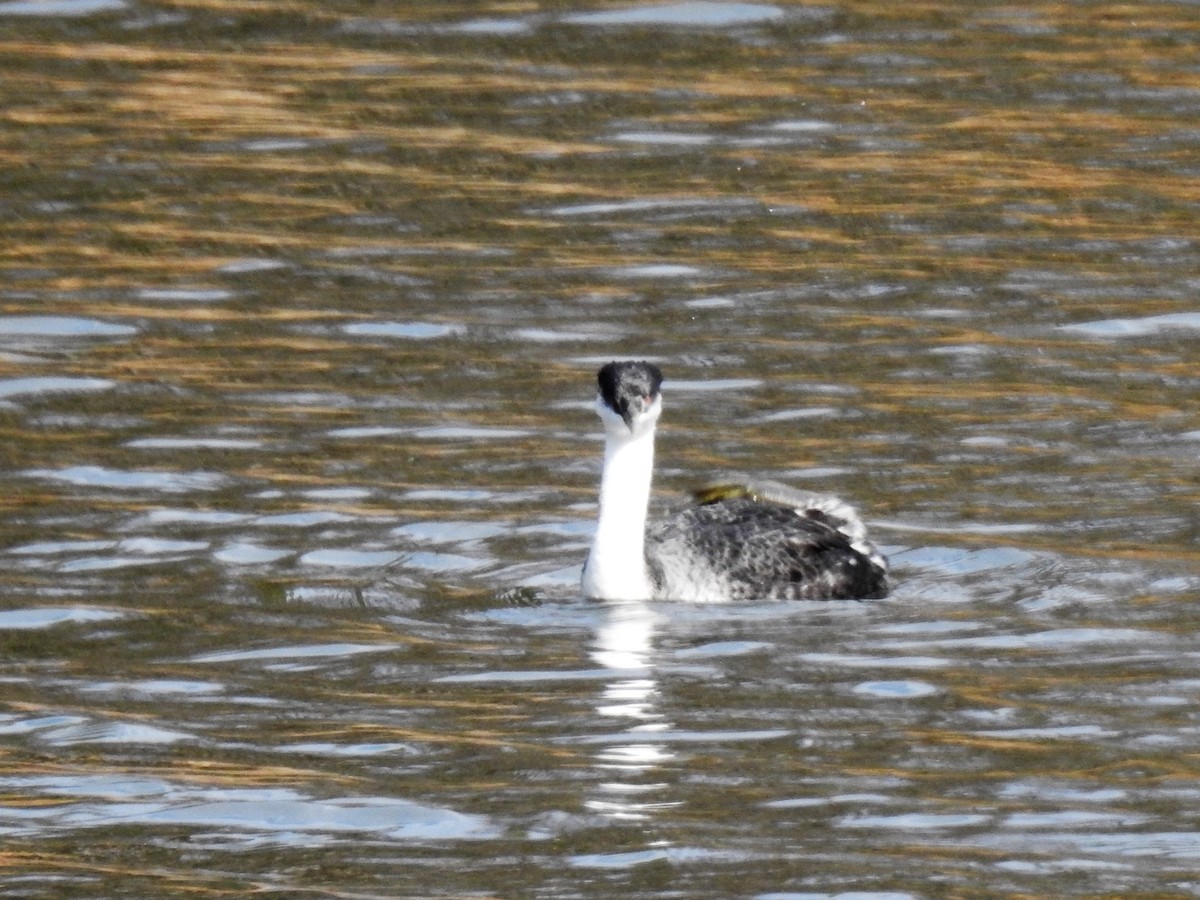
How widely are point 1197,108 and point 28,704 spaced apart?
12.7m

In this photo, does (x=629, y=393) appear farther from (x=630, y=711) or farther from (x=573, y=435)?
(x=573, y=435)

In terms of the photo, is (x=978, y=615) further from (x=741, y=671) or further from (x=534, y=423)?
(x=534, y=423)

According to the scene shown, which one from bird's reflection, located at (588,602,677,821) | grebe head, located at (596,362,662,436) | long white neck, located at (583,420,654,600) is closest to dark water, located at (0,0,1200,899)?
bird's reflection, located at (588,602,677,821)

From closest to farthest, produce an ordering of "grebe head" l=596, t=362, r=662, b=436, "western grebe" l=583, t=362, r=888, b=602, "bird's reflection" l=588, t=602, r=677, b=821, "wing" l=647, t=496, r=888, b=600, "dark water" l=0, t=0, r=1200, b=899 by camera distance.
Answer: "dark water" l=0, t=0, r=1200, b=899 < "bird's reflection" l=588, t=602, r=677, b=821 < "grebe head" l=596, t=362, r=662, b=436 < "western grebe" l=583, t=362, r=888, b=602 < "wing" l=647, t=496, r=888, b=600

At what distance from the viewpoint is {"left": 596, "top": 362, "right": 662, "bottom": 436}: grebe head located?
11.8m

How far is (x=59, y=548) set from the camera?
41.0 feet

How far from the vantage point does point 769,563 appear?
484 inches

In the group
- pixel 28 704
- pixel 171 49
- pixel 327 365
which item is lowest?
pixel 28 704

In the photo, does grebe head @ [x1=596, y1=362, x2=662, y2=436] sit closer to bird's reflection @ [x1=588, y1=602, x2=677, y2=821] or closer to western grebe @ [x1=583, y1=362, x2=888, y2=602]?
western grebe @ [x1=583, y1=362, x2=888, y2=602]

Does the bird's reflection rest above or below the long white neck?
below

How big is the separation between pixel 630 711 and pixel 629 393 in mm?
2014

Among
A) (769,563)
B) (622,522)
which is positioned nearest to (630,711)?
(622,522)

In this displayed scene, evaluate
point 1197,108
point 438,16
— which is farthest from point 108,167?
point 1197,108

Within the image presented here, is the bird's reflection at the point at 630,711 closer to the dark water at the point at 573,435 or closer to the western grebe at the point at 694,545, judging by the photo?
the dark water at the point at 573,435
